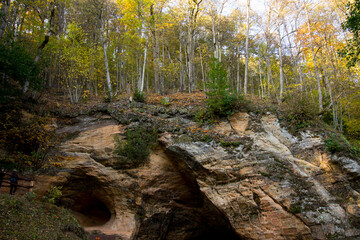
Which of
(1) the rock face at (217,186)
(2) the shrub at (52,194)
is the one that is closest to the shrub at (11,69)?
(1) the rock face at (217,186)

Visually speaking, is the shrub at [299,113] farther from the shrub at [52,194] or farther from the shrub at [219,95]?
the shrub at [52,194]

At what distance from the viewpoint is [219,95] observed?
37.0 ft

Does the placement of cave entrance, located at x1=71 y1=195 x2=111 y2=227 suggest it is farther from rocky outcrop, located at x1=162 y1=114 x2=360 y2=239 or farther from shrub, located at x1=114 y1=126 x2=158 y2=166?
rocky outcrop, located at x1=162 y1=114 x2=360 y2=239

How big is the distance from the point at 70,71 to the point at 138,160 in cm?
913

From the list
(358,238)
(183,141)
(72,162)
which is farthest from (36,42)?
(358,238)

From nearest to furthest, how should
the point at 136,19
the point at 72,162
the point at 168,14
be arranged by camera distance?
the point at 72,162 < the point at 136,19 < the point at 168,14

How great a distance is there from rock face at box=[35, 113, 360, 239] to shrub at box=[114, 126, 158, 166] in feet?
1.42

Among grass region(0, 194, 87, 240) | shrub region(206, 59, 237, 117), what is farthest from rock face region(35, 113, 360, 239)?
grass region(0, 194, 87, 240)

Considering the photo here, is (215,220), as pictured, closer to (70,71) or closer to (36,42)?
(70,71)

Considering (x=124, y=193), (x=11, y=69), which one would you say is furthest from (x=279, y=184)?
(x=11, y=69)

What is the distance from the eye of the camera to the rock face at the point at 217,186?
783 cm

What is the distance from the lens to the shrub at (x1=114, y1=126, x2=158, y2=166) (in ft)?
34.5

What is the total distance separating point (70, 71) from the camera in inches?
586

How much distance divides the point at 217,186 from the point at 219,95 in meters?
4.84
